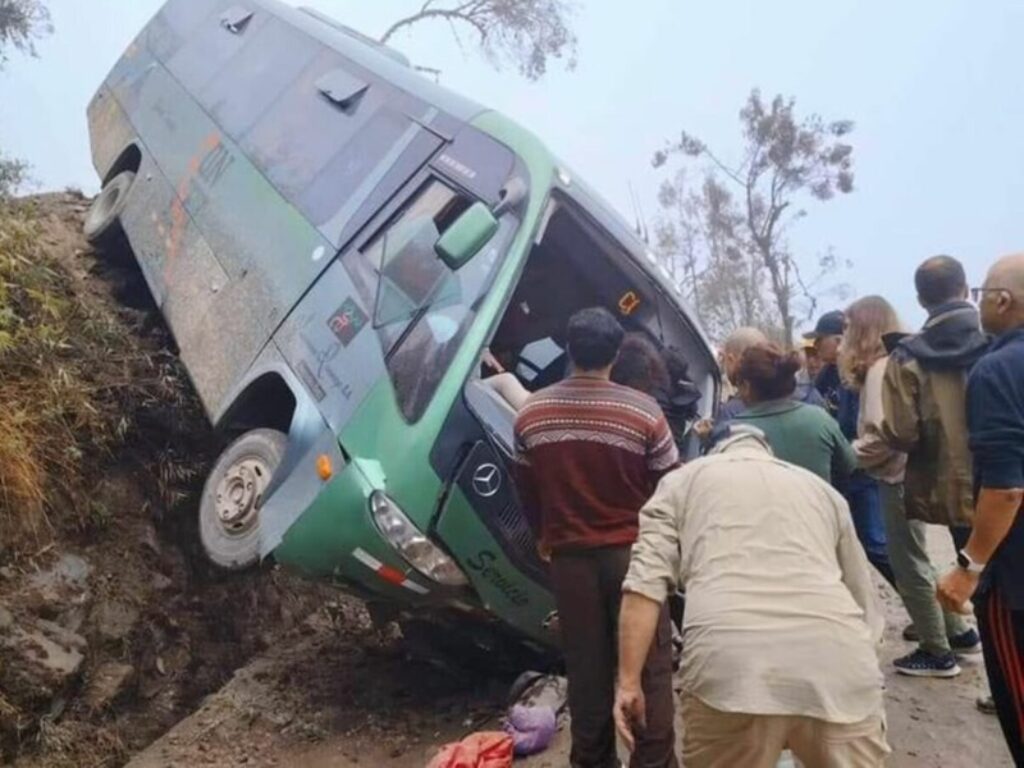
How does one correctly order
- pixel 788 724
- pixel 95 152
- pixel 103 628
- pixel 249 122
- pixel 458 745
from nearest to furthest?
pixel 788 724 < pixel 458 745 < pixel 103 628 < pixel 249 122 < pixel 95 152

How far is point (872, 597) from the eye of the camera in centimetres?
230

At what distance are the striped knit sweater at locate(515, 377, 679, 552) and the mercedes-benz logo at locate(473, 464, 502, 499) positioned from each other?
0.43m

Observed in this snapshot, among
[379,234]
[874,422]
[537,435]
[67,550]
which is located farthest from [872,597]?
[67,550]

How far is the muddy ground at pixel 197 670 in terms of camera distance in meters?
3.97

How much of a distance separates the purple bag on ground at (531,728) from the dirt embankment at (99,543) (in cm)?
182

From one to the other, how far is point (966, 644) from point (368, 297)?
3187 mm

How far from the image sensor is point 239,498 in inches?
161

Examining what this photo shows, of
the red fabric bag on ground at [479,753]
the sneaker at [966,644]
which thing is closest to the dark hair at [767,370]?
the red fabric bag on ground at [479,753]

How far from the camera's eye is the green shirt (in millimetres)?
3502

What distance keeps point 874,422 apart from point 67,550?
3.81m

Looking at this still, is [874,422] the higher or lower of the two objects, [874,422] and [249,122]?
the higher

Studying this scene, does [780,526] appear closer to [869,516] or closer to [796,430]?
[796,430]

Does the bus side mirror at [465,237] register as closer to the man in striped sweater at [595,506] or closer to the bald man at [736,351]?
the man in striped sweater at [595,506]

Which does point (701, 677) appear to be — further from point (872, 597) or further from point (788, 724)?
point (872, 597)
